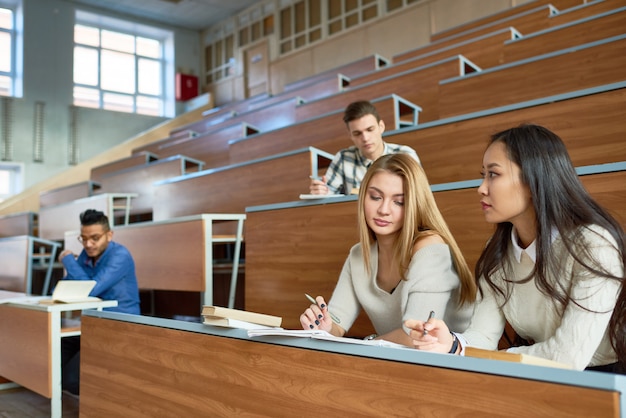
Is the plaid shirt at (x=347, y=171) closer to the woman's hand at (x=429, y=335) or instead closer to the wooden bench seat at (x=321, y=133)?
the wooden bench seat at (x=321, y=133)

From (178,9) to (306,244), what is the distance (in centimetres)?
275

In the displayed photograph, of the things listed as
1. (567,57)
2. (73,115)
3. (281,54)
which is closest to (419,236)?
(567,57)

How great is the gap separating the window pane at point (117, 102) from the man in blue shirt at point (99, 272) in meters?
2.33

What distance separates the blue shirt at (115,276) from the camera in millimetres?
959

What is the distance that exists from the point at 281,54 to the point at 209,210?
1.89m

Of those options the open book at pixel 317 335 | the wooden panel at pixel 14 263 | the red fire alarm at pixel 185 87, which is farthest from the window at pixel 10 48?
the open book at pixel 317 335

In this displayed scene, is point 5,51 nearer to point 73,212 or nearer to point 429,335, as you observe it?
point 73,212

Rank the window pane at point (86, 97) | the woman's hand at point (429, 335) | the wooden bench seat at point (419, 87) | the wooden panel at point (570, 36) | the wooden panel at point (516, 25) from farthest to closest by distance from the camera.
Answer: the window pane at point (86, 97) < the wooden panel at point (516, 25) < the wooden bench seat at point (419, 87) < the wooden panel at point (570, 36) < the woman's hand at point (429, 335)

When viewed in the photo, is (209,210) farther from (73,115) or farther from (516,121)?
(73,115)

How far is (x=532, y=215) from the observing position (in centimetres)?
43

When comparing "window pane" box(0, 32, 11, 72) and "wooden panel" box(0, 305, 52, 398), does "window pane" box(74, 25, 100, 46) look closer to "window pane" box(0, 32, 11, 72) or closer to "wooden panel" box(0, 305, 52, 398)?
"window pane" box(0, 32, 11, 72)

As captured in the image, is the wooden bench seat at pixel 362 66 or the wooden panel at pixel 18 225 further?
the wooden bench seat at pixel 362 66

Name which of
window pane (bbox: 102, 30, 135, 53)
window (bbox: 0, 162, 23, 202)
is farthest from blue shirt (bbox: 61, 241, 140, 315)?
window pane (bbox: 102, 30, 135, 53)

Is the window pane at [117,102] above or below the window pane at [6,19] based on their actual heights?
below
